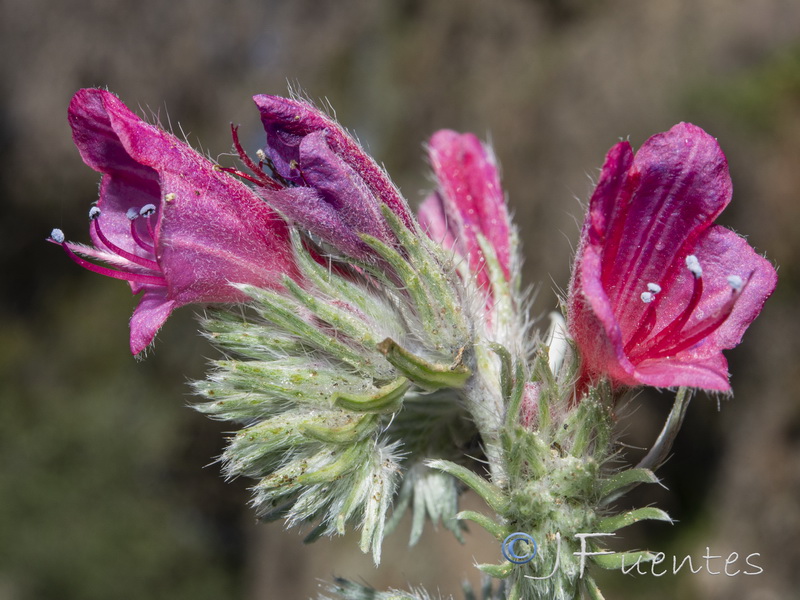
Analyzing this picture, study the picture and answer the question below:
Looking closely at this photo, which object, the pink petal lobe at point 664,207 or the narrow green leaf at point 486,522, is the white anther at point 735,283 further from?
the narrow green leaf at point 486,522

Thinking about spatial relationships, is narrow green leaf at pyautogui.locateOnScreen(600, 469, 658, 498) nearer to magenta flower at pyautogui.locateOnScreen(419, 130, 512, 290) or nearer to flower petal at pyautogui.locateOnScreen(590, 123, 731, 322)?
flower petal at pyautogui.locateOnScreen(590, 123, 731, 322)

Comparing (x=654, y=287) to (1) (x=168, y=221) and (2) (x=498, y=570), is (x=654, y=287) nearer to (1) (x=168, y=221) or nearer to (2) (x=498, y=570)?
(2) (x=498, y=570)

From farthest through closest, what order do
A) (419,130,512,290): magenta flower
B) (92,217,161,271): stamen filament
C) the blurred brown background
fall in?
the blurred brown background < (419,130,512,290): magenta flower < (92,217,161,271): stamen filament

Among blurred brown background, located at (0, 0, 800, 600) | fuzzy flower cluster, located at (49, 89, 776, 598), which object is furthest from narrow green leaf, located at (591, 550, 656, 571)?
blurred brown background, located at (0, 0, 800, 600)

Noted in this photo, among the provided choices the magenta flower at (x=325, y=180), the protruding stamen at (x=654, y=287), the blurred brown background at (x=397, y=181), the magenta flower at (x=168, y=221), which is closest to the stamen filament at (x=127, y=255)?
the magenta flower at (x=168, y=221)

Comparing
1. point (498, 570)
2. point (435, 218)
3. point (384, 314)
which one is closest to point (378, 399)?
point (384, 314)

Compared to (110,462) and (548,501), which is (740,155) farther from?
(110,462)

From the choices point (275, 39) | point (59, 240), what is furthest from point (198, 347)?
point (59, 240)
